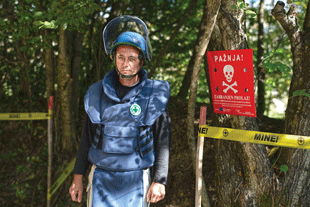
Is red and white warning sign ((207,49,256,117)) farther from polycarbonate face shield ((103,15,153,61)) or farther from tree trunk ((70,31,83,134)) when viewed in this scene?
tree trunk ((70,31,83,134))

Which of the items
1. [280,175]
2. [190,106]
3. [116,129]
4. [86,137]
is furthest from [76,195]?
[280,175]

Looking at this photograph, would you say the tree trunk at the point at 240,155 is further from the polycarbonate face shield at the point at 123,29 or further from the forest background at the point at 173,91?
the polycarbonate face shield at the point at 123,29

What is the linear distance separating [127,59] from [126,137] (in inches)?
24.8

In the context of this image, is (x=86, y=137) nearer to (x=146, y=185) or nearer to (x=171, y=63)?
(x=146, y=185)

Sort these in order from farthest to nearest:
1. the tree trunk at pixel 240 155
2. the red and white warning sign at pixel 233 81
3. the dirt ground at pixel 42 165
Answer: the dirt ground at pixel 42 165 < the tree trunk at pixel 240 155 < the red and white warning sign at pixel 233 81

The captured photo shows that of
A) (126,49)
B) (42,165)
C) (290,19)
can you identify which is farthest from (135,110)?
(42,165)

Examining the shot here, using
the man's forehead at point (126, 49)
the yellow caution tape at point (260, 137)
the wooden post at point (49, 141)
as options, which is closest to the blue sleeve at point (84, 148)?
the man's forehead at point (126, 49)

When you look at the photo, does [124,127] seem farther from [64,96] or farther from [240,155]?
[64,96]

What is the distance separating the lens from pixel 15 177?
4676 millimetres

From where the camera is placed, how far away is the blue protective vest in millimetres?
2051

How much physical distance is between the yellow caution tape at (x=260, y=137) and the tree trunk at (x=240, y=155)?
0.64 feet

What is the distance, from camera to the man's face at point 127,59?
2.16 meters

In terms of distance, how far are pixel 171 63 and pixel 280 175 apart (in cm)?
452

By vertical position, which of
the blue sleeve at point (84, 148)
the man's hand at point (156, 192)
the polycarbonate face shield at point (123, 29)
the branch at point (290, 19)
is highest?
the branch at point (290, 19)
